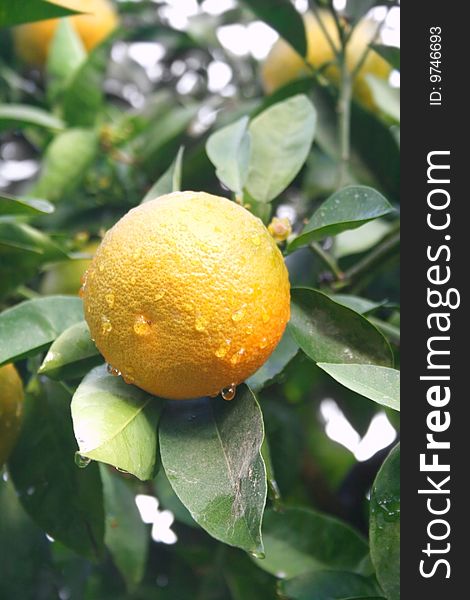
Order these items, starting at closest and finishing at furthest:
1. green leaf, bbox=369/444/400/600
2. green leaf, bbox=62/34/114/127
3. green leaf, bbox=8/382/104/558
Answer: green leaf, bbox=369/444/400/600, green leaf, bbox=8/382/104/558, green leaf, bbox=62/34/114/127

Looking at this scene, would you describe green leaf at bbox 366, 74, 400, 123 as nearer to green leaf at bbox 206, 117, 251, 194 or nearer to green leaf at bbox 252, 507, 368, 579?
green leaf at bbox 206, 117, 251, 194

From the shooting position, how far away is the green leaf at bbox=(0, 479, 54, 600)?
1421 mm

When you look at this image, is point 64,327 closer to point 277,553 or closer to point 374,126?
point 277,553

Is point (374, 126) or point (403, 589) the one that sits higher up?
point (374, 126)

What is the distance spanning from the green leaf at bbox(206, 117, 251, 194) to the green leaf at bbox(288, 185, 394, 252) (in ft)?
0.40

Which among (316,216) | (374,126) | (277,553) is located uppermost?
(374,126)

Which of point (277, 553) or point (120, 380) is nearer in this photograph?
point (120, 380)

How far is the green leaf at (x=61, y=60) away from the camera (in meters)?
1.95

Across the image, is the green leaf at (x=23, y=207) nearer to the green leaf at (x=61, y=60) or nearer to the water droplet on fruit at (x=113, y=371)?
the water droplet on fruit at (x=113, y=371)

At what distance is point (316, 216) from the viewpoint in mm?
1097

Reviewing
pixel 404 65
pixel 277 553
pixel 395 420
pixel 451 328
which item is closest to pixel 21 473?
pixel 277 553

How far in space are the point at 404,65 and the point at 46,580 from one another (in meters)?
1.11

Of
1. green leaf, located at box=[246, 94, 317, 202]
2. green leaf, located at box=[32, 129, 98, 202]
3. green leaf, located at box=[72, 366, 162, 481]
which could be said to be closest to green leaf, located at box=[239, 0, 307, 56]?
green leaf, located at box=[246, 94, 317, 202]

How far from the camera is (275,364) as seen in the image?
1074 millimetres
